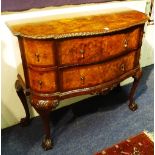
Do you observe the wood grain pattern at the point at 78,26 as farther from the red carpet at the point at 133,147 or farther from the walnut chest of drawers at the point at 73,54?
the red carpet at the point at 133,147

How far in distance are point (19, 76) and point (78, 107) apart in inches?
31.8

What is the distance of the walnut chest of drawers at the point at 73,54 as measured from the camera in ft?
5.33

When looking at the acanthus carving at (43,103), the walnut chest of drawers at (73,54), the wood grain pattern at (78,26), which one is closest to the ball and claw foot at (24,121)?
the walnut chest of drawers at (73,54)

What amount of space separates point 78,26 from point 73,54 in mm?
215

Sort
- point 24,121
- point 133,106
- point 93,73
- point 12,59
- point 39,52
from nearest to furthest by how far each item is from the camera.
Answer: point 39,52 → point 93,73 → point 12,59 → point 24,121 → point 133,106

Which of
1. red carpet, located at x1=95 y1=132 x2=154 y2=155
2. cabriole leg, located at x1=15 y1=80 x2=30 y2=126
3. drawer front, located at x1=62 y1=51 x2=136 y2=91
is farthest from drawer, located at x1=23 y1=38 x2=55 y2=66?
red carpet, located at x1=95 y1=132 x2=154 y2=155

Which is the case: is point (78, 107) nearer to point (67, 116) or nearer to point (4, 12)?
point (67, 116)

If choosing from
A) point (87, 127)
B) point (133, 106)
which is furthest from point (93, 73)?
point (133, 106)

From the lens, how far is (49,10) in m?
2.00

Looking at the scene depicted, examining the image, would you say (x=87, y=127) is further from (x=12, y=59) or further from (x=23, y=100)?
(x=12, y=59)

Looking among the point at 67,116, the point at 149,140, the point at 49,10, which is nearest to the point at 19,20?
the point at 49,10

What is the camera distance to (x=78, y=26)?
1.74m

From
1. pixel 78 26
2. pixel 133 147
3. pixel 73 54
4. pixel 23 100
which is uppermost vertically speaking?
pixel 78 26

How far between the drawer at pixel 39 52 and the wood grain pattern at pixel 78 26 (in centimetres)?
6
